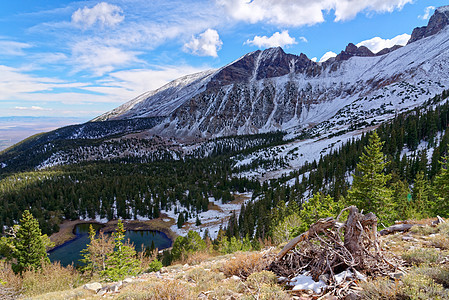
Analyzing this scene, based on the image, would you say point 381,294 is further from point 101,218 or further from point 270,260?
point 101,218

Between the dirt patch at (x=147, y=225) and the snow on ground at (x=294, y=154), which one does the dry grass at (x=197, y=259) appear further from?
the snow on ground at (x=294, y=154)

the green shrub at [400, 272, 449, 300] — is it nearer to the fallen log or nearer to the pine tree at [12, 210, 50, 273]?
the fallen log

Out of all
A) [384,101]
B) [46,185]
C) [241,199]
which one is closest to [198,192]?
[241,199]

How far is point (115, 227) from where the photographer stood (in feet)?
297

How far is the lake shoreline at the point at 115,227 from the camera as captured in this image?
8228cm

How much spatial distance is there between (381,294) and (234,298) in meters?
3.83

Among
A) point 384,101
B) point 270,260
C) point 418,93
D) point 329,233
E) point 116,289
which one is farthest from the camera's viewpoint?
point 384,101

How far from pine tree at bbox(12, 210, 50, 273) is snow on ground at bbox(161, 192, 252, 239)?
49.1 meters

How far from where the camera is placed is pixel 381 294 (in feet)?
15.9

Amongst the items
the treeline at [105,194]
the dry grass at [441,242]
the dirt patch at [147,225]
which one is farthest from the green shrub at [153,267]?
the treeline at [105,194]

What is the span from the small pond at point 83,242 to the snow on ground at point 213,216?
7117 mm

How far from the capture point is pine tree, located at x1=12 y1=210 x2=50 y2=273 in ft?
103

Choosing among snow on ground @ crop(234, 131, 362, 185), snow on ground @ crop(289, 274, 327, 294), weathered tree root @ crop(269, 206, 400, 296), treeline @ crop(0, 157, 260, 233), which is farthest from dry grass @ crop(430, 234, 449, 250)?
snow on ground @ crop(234, 131, 362, 185)

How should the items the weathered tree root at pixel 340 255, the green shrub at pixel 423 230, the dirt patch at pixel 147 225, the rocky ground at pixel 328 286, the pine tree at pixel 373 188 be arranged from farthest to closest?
the dirt patch at pixel 147 225 → the pine tree at pixel 373 188 → the green shrub at pixel 423 230 → the weathered tree root at pixel 340 255 → the rocky ground at pixel 328 286
